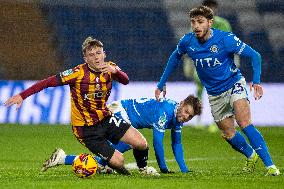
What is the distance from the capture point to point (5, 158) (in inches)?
487

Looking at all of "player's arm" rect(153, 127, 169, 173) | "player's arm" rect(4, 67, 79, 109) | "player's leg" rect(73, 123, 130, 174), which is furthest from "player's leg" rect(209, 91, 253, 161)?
"player's arm" rect(4, 67, 79, 109)

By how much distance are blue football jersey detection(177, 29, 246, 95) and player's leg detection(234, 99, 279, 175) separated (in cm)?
31

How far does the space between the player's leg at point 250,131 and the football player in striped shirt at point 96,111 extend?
1.04 m

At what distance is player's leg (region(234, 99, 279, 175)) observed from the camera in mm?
9914

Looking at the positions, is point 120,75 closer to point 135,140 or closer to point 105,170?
point 135,140

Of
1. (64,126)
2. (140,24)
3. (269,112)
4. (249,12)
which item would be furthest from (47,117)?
(249,12)

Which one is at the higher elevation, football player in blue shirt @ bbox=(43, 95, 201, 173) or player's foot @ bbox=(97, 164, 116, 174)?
football player in blue shirt @ bbox=(43, 95, 201, 173)

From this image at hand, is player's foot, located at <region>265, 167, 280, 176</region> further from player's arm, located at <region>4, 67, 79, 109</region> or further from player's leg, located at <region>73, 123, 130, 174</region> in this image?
player's arm, located at <region>4, 67, 79, 109</region>

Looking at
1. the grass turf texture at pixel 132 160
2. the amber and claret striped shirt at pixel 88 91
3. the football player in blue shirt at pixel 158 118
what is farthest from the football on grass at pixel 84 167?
the amber and claret striped shirt at pixel 88 91

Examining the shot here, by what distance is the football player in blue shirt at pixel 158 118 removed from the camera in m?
10.4

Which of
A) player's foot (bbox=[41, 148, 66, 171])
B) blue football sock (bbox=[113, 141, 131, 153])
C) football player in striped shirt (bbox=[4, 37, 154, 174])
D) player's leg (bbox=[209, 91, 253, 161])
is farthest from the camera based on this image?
blue football sock (bbox=[113, 141, 131, 153])

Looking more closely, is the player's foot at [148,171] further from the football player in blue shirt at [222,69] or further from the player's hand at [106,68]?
the player's hand at [106,68]

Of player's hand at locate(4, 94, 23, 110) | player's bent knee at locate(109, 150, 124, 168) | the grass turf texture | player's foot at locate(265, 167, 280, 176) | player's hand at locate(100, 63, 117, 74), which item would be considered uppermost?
player's hand at locate(100, 63, 117, 74)

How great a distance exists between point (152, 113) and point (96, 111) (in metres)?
0.96
